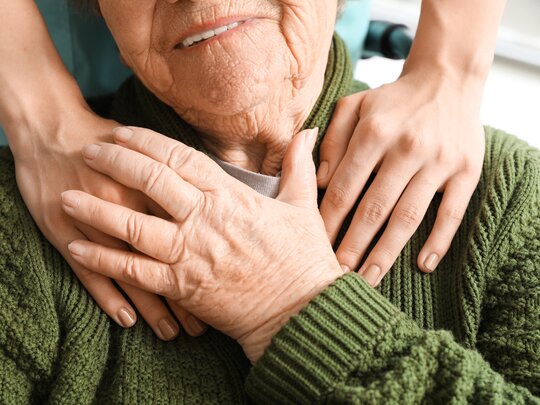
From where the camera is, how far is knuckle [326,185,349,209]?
3.99 feet

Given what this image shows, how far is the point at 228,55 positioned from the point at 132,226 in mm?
346

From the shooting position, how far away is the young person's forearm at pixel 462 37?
1.34 m

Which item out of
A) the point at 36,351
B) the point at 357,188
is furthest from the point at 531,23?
the point at 36,351

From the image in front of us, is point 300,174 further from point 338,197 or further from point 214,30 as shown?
point 214,30

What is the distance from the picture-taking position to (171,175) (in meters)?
1.08

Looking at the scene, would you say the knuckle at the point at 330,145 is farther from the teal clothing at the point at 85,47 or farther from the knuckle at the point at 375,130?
the teal clothing at the point at 85,47

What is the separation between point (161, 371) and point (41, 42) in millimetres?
717

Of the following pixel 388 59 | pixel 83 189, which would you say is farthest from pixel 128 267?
pixel 388 59

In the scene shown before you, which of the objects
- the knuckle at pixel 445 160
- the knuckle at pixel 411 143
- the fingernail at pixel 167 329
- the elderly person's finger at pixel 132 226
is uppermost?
the knuckle at pixel 411 143

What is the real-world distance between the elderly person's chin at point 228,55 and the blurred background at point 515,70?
3.67ft

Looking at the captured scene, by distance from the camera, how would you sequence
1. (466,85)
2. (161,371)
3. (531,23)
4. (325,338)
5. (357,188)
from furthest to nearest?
(531,23) → (466,85) → (357,188) → (161,371) → (325,338)

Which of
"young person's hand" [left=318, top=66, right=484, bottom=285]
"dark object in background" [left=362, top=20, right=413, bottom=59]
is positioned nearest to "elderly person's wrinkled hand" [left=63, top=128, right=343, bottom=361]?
"young person's hand" [left=318, top=66, right=484, bottom=285]

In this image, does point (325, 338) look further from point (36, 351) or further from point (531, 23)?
point (531, 23)

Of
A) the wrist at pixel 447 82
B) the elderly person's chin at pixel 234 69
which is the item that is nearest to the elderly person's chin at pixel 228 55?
the elderly person's chin at pixel 234 69
